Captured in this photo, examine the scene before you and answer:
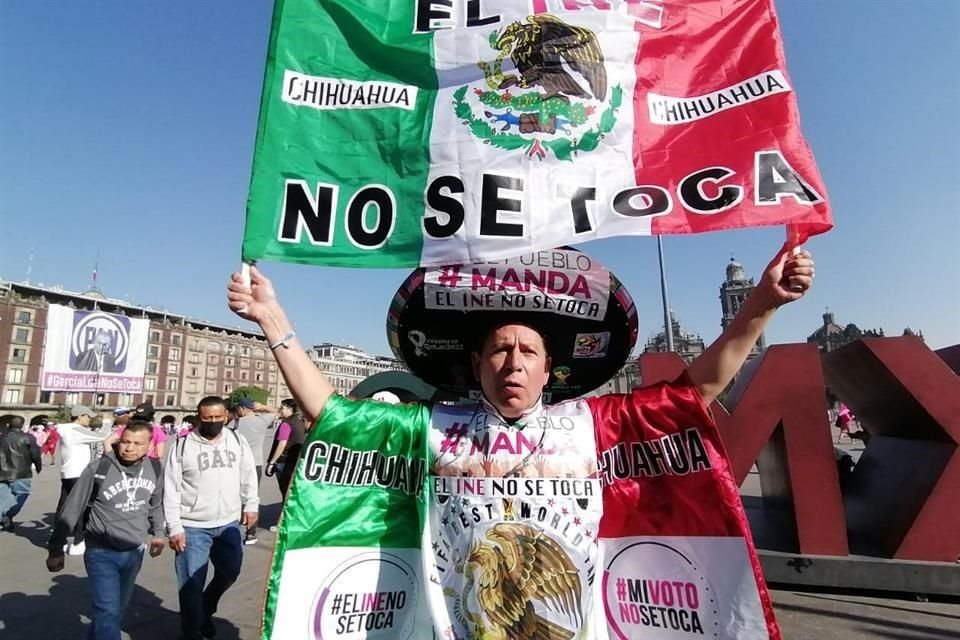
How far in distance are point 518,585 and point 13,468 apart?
400 inches

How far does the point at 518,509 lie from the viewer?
220cm

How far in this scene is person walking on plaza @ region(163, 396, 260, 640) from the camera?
14.8 ft

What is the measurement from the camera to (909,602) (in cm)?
571

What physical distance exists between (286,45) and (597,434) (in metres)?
2.46

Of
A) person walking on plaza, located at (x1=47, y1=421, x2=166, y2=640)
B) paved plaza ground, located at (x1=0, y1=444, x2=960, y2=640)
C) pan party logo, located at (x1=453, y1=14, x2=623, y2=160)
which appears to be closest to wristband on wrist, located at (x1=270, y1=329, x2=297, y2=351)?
pan party logo, located at (x1=453, y1=14, x2=623, y2=160)

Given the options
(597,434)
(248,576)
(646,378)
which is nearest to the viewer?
(597,434)

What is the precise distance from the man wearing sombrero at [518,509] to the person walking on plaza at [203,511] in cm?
288

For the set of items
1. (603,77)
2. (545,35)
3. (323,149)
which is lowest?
(323,149)

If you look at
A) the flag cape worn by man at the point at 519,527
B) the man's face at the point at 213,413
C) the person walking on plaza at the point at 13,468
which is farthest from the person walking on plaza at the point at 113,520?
the person walking on plaza at the point at 13,468

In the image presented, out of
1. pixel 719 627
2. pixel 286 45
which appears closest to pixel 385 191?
pixel 286 45

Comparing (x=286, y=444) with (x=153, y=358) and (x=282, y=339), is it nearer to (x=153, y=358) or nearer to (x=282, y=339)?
(x=282, y=339)

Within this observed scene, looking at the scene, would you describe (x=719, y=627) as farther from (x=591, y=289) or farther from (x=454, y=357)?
(x=454, y=357)

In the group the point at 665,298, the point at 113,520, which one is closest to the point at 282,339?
the point at 113,520

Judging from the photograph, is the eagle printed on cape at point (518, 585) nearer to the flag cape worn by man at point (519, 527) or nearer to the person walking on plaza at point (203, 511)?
the flag cape worn by man at point (519, 527)
